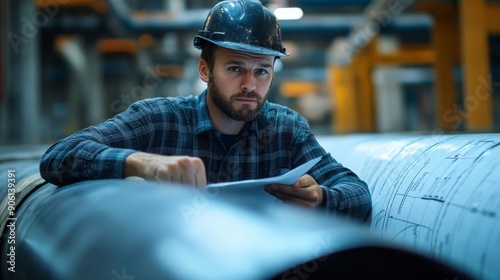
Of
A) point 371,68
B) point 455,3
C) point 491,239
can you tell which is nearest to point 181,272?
point 491,239

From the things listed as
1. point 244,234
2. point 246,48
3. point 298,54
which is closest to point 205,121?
point 246,48

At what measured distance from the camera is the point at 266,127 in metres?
1.21

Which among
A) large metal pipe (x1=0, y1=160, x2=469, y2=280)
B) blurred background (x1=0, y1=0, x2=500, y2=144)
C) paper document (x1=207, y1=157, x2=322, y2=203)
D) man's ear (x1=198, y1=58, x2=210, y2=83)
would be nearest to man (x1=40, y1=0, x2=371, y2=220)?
man's ear (x1=198, y1=58, x2=210, y2=83)

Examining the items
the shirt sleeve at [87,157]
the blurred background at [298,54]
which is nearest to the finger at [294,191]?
the shirt sleeve at [87,157]

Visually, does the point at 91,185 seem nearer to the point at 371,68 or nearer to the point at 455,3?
the point at 455,3

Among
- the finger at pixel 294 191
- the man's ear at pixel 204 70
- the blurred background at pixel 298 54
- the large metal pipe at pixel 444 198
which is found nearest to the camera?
the large metal pipe at pixel 444 198

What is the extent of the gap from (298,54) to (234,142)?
5.85 meters

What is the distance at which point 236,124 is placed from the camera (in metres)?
1.18

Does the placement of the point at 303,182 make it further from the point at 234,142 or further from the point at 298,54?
the point at 298,54

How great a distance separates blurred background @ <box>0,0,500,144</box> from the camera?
343 cm

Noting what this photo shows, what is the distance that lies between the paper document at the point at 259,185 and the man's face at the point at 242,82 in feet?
1.02

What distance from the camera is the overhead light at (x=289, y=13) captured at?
13.7 feet

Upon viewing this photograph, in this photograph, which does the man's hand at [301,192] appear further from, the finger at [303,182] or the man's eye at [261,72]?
the man's eye at [261,72]

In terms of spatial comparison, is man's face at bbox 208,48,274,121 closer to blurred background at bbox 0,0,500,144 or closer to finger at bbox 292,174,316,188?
finger at bbox 292,174,316,188
